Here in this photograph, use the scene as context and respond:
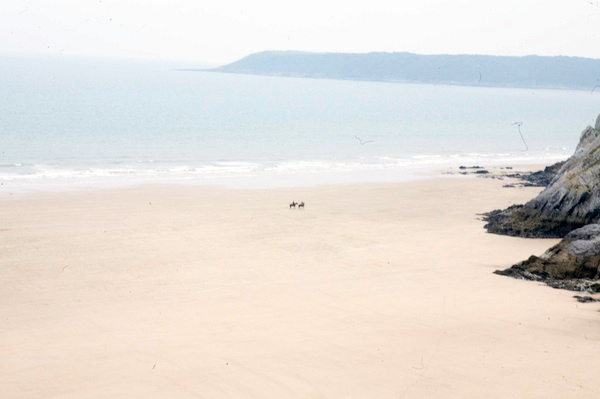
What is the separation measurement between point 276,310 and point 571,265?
6383mm

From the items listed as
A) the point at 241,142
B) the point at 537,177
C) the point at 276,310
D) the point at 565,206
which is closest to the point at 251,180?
the point at 537,177

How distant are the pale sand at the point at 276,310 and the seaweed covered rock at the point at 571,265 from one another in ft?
1.54

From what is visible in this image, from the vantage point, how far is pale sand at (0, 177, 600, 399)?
32.6 ft

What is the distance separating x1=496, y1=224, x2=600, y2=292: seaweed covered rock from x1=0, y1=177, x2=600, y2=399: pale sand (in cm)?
47

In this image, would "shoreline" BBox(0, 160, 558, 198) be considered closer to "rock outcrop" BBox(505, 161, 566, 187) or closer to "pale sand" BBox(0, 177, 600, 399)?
"rock outcrop" BBox(505, 161, 566, 187)

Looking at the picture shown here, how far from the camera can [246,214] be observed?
24.4 meters

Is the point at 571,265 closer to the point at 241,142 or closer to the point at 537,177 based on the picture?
the point at 537,177

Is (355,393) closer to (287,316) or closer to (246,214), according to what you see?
(287,316)

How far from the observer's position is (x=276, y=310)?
1341 centimetres

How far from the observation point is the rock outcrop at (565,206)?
1959 centimetres

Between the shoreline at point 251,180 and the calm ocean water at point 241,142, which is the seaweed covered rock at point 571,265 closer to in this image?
the shoreline at point 251,180

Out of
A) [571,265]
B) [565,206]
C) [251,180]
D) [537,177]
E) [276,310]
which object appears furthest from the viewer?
[537,177]

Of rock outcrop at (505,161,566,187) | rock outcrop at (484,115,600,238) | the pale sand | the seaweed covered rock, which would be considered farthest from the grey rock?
rock outcrop at (505,161,566,187)

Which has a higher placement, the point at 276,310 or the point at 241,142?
the point at 276,310
